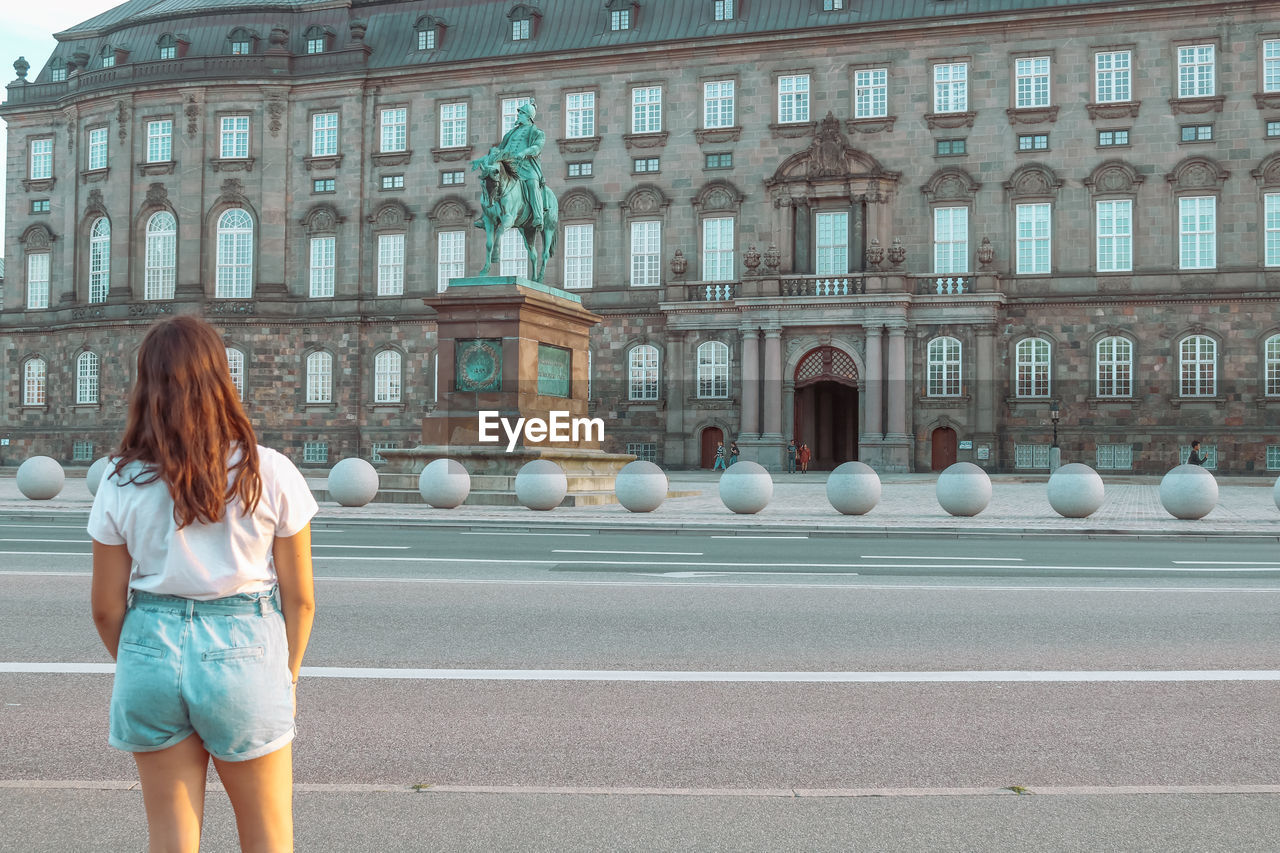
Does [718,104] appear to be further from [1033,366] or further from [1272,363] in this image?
[1272,363]

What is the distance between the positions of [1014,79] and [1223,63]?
7389 mm

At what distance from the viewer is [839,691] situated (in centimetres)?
784

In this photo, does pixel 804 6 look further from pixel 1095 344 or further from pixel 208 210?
pixel 208 210

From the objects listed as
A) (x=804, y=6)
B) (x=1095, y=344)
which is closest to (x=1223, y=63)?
(x=1095, y=344)

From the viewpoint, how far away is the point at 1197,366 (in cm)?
4944

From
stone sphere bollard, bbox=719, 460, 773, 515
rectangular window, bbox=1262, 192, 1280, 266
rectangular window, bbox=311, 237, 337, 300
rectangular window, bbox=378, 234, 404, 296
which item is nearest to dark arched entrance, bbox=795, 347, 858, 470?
rectangular window, bbox=1262, 192, 1280, 266

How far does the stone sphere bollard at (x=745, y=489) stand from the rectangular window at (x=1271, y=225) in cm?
3254

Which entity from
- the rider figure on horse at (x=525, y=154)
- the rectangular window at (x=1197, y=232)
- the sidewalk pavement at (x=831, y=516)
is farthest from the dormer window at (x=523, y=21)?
the sidewalk pavement at (x=831, y=516)

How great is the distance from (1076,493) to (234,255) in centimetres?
4582

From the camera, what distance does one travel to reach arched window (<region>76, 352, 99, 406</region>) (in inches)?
2430

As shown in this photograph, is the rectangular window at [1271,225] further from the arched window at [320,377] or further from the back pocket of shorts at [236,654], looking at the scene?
the back pocket of shorts at [236,654]

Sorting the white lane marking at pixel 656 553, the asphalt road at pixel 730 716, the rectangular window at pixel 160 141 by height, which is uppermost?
the rectangular window at pixel 160 141

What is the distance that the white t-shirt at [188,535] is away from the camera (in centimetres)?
352

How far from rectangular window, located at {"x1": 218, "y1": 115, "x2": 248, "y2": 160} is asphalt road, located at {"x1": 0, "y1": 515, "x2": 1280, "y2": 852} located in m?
50.0
